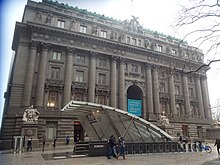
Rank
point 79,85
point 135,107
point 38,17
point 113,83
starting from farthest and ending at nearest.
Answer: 1. point 135,107
2. point 113,83
3. point 79,85
4. point 38,17

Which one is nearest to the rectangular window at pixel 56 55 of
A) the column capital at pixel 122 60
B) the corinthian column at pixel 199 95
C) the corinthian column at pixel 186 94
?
the column capital at pixel 122 60

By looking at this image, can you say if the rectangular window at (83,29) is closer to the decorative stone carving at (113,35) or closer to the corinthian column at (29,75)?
the decorative stone carving at (113,35)

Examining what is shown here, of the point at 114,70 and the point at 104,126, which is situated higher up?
the point at 114,70

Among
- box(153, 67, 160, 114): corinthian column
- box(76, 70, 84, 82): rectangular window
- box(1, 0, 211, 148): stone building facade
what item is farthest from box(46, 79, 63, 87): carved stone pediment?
box(153, 67, 160, 114): corinthian column

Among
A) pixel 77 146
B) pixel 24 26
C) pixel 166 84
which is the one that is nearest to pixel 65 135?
pixel 77 146

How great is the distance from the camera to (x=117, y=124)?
62.2 ft

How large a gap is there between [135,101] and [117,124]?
824 inches

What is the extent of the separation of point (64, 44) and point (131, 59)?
1516 cm

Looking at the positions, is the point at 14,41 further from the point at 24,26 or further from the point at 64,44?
the point at 64,44

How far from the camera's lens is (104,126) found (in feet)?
66.1

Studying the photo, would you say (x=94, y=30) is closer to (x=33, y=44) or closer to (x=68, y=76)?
(x=68, y=76)

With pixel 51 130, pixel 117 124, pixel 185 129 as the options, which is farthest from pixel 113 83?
pixel 185 129

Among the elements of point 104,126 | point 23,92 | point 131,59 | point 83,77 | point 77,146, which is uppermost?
point 131,59

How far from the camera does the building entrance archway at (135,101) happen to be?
38.6m
